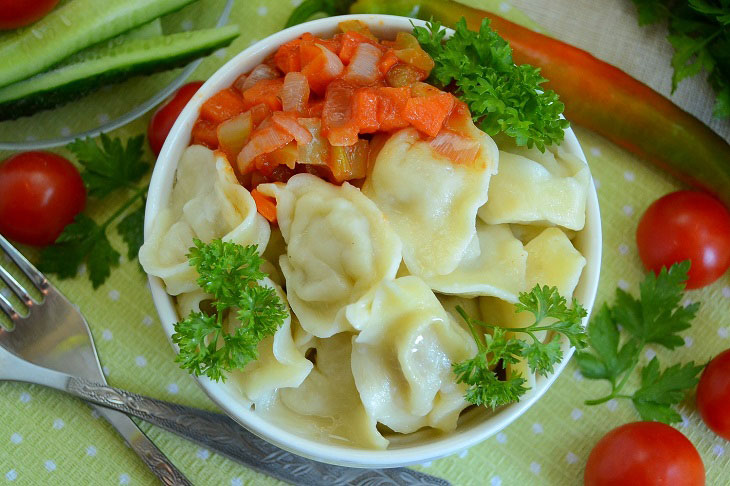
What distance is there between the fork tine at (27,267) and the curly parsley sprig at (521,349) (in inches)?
75.7

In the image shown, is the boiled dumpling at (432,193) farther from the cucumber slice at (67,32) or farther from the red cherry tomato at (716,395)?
the red cherry tomato at (716,395)

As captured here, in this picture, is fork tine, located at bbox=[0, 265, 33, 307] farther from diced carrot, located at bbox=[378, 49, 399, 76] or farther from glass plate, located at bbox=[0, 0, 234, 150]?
diced carrot, located at bbox=[378, 49, 399, 76]

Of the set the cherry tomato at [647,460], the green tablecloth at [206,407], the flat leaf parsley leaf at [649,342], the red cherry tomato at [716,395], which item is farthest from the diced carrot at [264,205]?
the red cherry tomato at [716,395]

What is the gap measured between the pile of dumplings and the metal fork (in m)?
0.87

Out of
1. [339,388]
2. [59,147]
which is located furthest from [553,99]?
[59,147]

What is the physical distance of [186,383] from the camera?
3.38 meters

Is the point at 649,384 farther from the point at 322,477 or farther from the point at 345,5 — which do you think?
the point at 345,5

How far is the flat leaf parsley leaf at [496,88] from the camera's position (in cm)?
256

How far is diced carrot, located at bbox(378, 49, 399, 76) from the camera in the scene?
271 centimetres

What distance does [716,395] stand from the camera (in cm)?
334

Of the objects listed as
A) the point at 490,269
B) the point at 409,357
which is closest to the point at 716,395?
the point at 490,269

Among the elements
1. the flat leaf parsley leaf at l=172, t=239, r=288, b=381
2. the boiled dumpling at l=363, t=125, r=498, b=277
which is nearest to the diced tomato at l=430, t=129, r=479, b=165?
the boiled dumpling at l=363, t=125, r=498, b=277

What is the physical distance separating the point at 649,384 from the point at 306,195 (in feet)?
6.15

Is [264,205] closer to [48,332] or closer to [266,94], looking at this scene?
[266,94]
